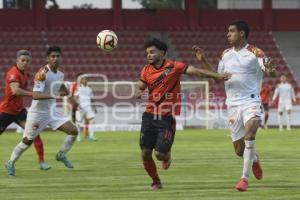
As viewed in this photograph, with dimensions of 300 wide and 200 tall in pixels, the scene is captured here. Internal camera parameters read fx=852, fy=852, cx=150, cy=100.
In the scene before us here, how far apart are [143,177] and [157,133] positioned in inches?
81.4

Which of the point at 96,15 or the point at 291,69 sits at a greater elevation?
the point at 96,15

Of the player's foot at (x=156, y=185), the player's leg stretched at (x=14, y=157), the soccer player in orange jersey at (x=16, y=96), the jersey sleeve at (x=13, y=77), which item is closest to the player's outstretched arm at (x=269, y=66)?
the player's foot at (x=156, y=185)

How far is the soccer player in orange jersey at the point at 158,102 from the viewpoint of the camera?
39.2 feet

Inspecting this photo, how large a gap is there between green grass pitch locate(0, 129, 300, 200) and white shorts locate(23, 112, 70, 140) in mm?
723

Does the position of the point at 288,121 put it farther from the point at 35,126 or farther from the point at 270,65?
the point at 270,65

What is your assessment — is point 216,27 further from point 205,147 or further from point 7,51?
point 205,147

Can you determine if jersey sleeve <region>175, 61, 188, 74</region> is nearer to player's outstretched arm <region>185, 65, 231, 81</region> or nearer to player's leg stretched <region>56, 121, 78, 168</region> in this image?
player's outstretched arm <region>185, 65, 231, 81</region>

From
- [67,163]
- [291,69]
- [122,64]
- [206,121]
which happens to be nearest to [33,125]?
[67,163]

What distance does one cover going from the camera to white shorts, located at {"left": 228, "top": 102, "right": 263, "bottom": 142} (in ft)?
39.6

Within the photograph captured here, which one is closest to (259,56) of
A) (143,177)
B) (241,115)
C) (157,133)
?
(241,115)

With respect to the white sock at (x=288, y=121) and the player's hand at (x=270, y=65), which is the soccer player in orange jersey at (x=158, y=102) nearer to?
the player's hand at (x=270, y=65)

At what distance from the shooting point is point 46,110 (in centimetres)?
1521

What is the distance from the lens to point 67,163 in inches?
617

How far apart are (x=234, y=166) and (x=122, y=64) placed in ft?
100
